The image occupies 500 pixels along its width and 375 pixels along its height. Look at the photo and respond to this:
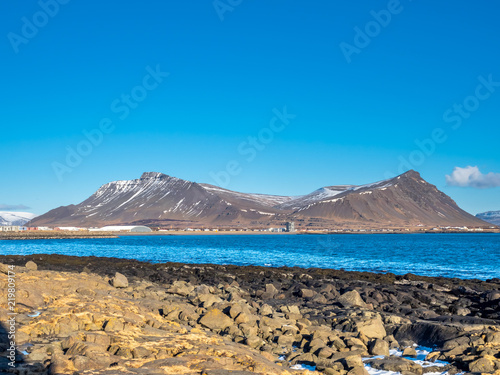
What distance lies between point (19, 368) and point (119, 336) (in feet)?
5.61

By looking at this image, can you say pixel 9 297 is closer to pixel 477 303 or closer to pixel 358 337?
pixel 358 337

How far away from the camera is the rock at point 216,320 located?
33.4 ft

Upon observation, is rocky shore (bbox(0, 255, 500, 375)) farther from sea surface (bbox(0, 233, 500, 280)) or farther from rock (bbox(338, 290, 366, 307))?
sea surface (bbox(0, 233, 500, 280))

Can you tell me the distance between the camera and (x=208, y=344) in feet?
26.4

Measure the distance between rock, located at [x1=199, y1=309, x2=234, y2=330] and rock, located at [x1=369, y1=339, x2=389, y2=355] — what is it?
Answer: 2815mm

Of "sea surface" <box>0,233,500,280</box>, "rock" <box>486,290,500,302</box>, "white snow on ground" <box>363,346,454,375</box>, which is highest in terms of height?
"sea surface" <box>0,233,500,280</box>

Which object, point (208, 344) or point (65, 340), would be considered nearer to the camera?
point (65, 340)

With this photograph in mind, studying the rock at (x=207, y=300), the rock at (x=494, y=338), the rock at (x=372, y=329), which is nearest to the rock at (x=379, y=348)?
the rock at (x=372, y=329)

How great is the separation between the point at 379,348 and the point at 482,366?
175 cm

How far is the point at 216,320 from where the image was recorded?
405 inches

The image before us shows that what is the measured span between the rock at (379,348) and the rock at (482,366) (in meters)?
1.49

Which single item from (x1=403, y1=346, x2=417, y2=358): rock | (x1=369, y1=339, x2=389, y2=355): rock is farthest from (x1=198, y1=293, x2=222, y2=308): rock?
(x1=403, y1=346, x2=417, y2=358): rock

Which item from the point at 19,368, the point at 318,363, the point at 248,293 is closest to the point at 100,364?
the point at 19,368

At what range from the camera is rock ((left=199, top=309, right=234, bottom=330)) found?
33.4ft
